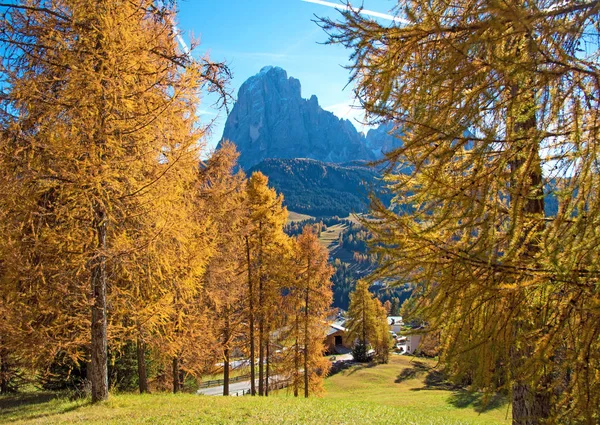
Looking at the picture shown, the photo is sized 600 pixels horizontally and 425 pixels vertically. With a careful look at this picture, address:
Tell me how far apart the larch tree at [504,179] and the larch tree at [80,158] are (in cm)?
491

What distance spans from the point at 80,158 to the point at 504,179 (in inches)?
263

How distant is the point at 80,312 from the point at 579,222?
8397 millimetres

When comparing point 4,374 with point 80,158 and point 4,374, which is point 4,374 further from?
point 80,158

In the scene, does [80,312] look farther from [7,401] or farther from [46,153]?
[7,401]

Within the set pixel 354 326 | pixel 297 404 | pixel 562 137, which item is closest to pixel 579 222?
pixel 562 137

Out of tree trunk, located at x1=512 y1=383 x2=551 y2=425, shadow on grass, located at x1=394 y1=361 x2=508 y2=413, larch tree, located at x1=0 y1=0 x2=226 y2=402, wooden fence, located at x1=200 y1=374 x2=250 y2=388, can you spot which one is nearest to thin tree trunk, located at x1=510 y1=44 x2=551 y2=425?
tree trunk, located at x1=512 y1=383 x2=551 y2=425

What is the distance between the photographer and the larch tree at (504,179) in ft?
8.12

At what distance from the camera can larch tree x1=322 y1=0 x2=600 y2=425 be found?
8.12 ft

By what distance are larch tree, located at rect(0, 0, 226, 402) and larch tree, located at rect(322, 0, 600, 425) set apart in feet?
16.1

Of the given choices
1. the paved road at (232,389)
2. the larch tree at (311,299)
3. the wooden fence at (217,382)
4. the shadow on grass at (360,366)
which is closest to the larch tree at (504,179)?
the larch tree at (311,299)

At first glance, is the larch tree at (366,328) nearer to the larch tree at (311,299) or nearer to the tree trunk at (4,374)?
the larch tree at (311,299)

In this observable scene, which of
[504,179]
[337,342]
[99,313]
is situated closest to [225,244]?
[99,313]

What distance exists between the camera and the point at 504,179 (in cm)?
315

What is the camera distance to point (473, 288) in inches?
133
